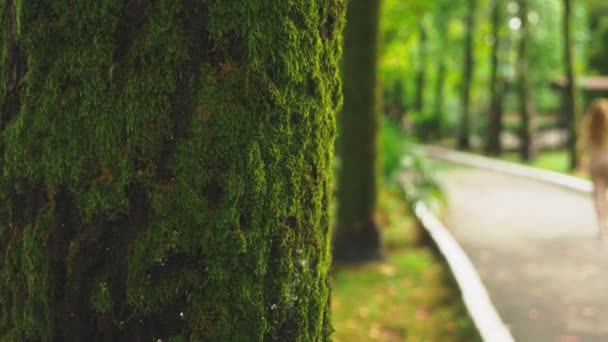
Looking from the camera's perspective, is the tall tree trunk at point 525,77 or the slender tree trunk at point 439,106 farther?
the slender tree trunk at point 439,106

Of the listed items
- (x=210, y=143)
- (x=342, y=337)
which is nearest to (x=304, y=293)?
(x=210, y=143)

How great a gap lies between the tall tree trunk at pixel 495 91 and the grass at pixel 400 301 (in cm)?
2268

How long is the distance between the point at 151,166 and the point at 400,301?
6757 millimetres

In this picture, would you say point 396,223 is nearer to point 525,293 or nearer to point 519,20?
point 525,293

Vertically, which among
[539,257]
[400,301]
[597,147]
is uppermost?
[597,147]

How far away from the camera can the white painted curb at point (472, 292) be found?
5660mm

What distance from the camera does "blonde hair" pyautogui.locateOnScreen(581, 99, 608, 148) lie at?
9.06m

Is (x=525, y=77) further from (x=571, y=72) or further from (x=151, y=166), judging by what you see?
(x=151, y=166)

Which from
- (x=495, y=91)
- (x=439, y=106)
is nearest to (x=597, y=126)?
(x=495, y=91)

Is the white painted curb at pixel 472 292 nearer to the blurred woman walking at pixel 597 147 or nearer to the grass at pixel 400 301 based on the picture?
the grass at pixel 400 301

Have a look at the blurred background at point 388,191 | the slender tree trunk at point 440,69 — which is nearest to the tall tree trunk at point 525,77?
the blurred background at point 388,191

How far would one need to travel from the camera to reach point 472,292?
23.0 ft

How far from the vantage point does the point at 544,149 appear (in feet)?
128

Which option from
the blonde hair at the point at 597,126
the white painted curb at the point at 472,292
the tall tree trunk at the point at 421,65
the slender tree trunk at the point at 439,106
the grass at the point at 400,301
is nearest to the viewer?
the white painted curb at the point at 472,292
